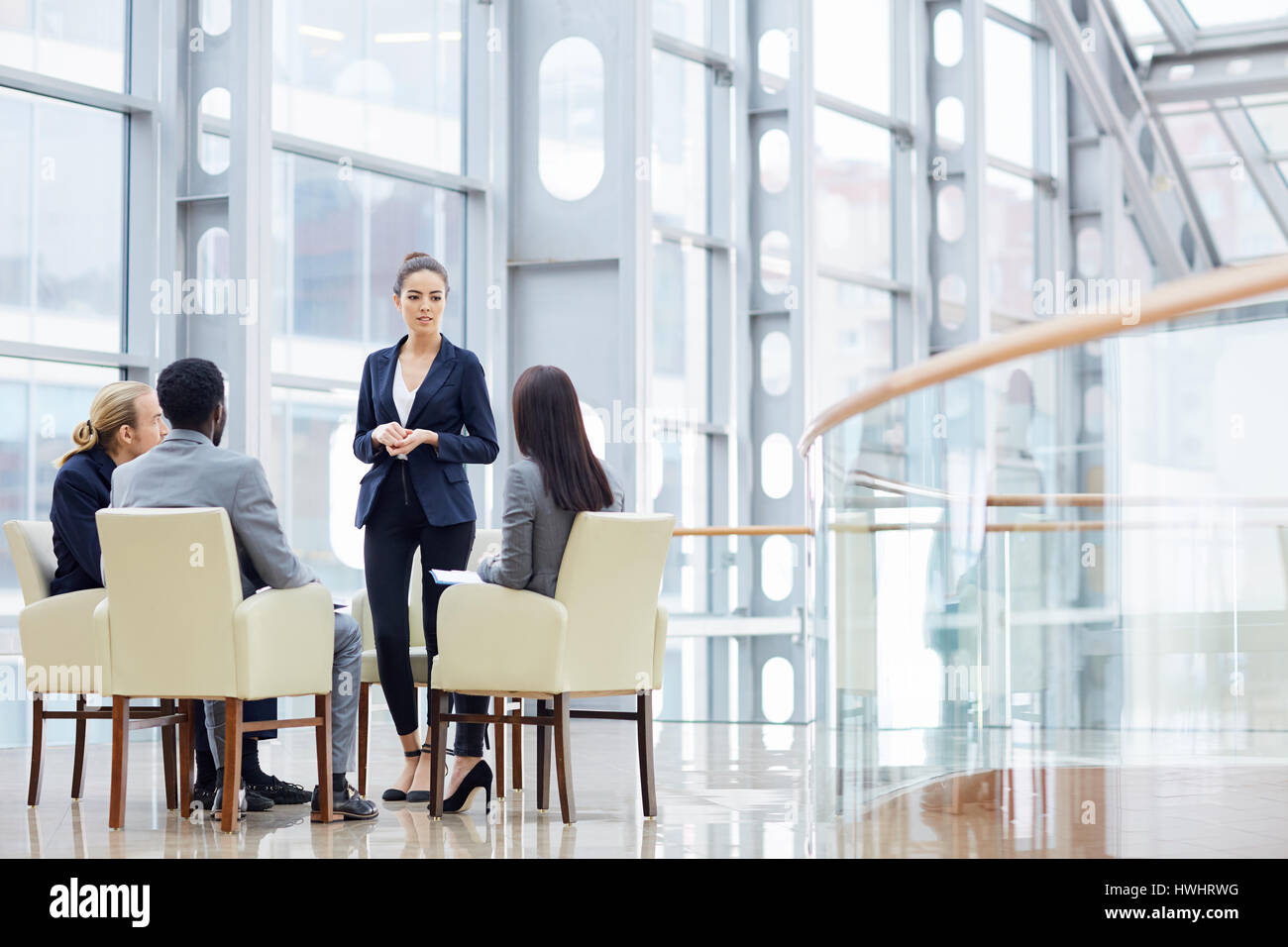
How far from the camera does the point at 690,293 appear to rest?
9.04 metres

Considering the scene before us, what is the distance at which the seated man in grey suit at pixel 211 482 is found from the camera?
343cm

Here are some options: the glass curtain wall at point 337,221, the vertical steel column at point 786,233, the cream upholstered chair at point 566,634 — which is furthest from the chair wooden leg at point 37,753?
the vertical steel column at point 786,233

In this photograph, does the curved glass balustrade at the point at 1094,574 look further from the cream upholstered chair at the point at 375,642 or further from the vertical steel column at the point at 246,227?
the vertical steel column at the point at 246,227

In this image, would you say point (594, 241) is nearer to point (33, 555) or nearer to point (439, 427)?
point (439, 427)

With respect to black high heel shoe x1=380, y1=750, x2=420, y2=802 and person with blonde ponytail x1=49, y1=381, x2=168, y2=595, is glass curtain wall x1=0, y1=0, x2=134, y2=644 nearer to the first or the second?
person with blonde ponytail x1=49, y1=381, x2=168, y2=595

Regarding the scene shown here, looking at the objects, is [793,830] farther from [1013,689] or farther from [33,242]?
[33,242]

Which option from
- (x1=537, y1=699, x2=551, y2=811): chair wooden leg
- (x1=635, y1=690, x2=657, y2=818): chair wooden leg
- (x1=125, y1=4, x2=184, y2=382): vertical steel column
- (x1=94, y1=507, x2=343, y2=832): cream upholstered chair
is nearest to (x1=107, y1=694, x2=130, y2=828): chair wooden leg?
(x1=94, y1=507, x2=343, y2=832): cream upholstered chair

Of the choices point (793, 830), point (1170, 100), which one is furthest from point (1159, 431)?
point (1170, 100)

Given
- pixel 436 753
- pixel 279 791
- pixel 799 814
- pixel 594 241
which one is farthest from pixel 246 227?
pixel 799 814

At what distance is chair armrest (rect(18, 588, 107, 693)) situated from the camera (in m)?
3.76

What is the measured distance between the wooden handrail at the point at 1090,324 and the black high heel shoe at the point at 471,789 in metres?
1.48

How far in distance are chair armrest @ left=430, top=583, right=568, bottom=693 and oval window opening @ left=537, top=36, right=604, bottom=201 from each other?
4.45 metres

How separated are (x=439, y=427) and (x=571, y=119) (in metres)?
4.07
